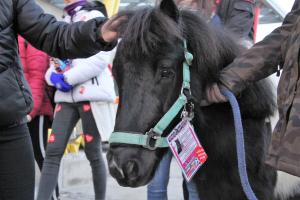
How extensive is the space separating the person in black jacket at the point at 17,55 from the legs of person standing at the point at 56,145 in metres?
1.54

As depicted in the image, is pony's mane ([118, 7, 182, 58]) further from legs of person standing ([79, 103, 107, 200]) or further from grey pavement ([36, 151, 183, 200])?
grey pavement ([36, 151, 183, 200])

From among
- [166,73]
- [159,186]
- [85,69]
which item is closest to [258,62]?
[166,73]

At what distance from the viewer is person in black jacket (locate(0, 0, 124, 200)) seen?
2.04m

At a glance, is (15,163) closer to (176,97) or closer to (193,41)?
(176,97)

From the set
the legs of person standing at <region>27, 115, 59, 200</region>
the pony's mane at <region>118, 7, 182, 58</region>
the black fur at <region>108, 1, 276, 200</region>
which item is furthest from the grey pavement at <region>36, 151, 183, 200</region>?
the pony's mane at <region>118, 7, 182, 58</region>

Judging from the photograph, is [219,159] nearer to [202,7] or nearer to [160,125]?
[160,125]

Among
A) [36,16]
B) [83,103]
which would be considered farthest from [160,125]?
[83,103]

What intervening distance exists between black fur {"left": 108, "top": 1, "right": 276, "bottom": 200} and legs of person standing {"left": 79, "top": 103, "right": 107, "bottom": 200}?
1.75 metres

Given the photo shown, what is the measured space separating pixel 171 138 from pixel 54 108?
2.54 m

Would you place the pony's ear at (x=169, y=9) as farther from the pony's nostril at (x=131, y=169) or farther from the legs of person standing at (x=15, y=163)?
the legs of person standing at (x=15, y=163)

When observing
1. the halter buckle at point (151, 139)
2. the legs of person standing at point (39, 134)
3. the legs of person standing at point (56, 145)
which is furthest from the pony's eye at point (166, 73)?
the legs of person standing at point (39, 134)

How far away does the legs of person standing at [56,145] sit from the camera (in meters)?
3.78

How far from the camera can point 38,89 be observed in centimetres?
413

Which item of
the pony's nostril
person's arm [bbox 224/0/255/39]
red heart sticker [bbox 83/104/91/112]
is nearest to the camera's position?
the pony's nostril
